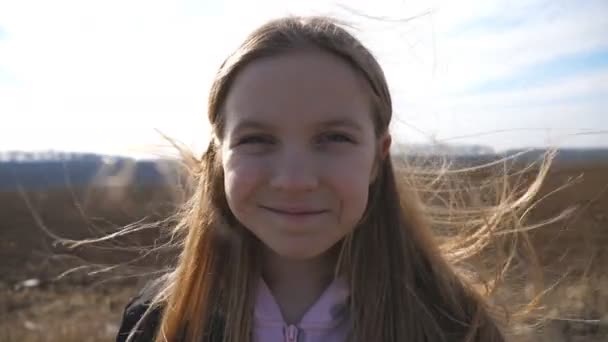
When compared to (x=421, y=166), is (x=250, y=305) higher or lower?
lower

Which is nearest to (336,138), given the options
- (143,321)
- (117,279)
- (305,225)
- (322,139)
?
(322,139)

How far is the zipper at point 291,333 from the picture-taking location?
1.77m

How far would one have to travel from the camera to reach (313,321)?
1.78 meters

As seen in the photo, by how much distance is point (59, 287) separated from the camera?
29.6ft

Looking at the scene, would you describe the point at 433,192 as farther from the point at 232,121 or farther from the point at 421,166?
the point at 232,121

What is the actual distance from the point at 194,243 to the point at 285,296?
0.41 metres

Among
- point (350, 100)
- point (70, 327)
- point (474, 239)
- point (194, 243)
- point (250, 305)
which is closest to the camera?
point (350, 100)

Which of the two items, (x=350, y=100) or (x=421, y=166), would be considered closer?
(x=350, y=100)

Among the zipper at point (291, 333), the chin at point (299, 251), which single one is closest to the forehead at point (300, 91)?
the chin at point (299, 251)

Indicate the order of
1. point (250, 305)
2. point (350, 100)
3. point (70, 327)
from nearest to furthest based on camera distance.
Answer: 1. point (350, 100)
2. point (250, 305)
3. point (70, 327)

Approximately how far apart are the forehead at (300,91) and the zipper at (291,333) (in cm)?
60

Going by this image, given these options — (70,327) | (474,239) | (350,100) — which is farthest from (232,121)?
(70,327)

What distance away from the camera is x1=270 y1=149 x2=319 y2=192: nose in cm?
162

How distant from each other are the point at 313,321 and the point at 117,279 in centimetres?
785
